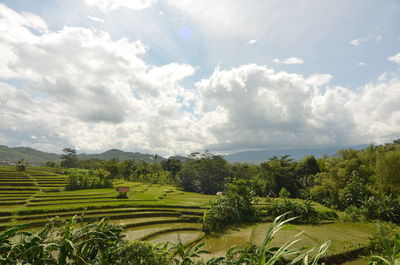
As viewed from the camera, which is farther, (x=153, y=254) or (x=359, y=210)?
(x=359, y=210)

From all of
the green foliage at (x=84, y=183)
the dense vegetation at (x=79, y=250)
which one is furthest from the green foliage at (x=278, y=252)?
the green foliage at (x=84, y=183)

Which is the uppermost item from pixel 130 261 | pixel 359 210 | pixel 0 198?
pixel 130 261

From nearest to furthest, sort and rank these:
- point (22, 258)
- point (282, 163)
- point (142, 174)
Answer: point (22, 258) < point (282, 163) < point (142, 174)

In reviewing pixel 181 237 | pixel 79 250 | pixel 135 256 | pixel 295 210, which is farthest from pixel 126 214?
pixel 135 256

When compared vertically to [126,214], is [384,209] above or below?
below

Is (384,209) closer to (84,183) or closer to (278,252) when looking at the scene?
(278,252)

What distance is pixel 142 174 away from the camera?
5472 cm

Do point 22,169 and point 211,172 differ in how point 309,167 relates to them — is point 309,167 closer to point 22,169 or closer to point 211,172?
point 211,172

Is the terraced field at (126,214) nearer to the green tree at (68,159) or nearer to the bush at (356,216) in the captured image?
the bush at (356,216)

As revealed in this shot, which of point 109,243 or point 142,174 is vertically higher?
point 109,243

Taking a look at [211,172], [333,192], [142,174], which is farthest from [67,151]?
[333,192]

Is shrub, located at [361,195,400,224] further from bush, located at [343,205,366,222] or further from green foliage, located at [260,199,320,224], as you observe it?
green foliage, located at [260,199,320,224]

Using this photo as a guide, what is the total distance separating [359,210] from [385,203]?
1975 millimetres

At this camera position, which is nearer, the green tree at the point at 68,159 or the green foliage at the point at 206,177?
Answer: the green foliage at the point at 206,177
